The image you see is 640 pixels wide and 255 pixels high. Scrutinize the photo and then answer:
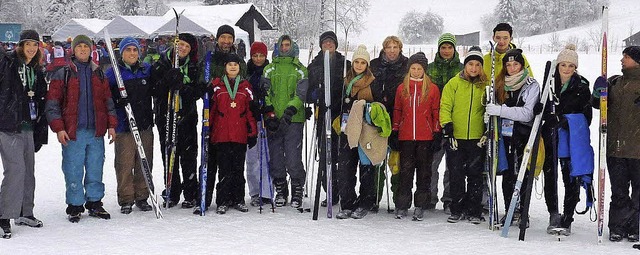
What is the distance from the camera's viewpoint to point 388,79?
6.22 metres

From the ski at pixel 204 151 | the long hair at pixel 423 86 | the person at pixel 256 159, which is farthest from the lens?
the person at pixel 256 159

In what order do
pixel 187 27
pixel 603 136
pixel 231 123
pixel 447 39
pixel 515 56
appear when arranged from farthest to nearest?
pixel 187 27
pixel 447 39
pixel 231 123
pixel 515 56
pixel 603 136

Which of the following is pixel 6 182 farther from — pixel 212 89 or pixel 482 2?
pixel 482 2

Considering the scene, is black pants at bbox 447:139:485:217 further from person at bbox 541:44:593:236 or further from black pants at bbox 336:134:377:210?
black pants at bbox 336:134:377:210

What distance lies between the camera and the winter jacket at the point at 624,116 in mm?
5148

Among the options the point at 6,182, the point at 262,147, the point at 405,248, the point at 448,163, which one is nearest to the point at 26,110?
the point at 6,182

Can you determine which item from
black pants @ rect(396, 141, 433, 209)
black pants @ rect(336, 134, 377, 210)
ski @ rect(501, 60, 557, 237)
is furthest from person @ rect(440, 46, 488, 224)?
black pants @ rect(336, 134, 377, 210)

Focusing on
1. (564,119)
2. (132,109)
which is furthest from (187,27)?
(564,119)

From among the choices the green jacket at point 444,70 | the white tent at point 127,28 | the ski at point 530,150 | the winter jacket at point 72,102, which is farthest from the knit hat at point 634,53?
the white tent at point 127,28

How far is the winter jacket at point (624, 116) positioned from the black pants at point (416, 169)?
1626 mm

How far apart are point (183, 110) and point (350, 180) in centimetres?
189

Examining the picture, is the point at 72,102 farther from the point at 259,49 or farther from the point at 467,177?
the point at 467,177

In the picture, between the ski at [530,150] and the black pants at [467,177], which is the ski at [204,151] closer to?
the black pants at [467,177]

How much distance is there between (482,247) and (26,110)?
421 cm
